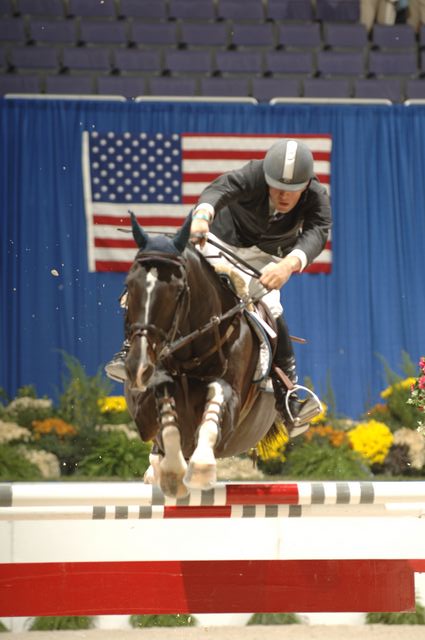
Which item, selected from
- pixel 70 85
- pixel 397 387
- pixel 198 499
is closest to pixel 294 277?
pixel 397 387

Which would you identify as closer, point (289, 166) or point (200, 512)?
point (200, 512)

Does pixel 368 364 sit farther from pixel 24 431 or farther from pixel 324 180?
pixel 24 431

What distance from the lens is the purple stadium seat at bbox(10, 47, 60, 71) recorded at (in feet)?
35.2

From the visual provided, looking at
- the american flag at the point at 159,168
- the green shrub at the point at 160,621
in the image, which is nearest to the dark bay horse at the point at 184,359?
the green shrub at the point at 160,621

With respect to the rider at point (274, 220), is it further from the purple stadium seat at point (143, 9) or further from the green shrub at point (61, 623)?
the purple stadium seat at point (143, 9)

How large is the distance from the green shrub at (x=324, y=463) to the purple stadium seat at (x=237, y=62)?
15.0 feet

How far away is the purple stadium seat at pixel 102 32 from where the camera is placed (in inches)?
436

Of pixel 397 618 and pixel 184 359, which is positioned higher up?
pixel 184 359

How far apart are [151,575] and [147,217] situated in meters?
6.40

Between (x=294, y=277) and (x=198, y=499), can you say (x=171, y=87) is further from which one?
(x=198, y=499)

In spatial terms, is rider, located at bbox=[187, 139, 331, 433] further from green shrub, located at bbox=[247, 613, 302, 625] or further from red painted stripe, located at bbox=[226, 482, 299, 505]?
green shrub, located at bbox=[247, 613, 302, 625]

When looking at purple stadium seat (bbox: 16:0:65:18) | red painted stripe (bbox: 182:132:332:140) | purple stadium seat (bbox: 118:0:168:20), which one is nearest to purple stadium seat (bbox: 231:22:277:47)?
purple stadium seat (bbox: 118:0:168:20)

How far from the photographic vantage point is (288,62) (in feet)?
36.8

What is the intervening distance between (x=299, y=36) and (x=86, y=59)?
8.40ft
